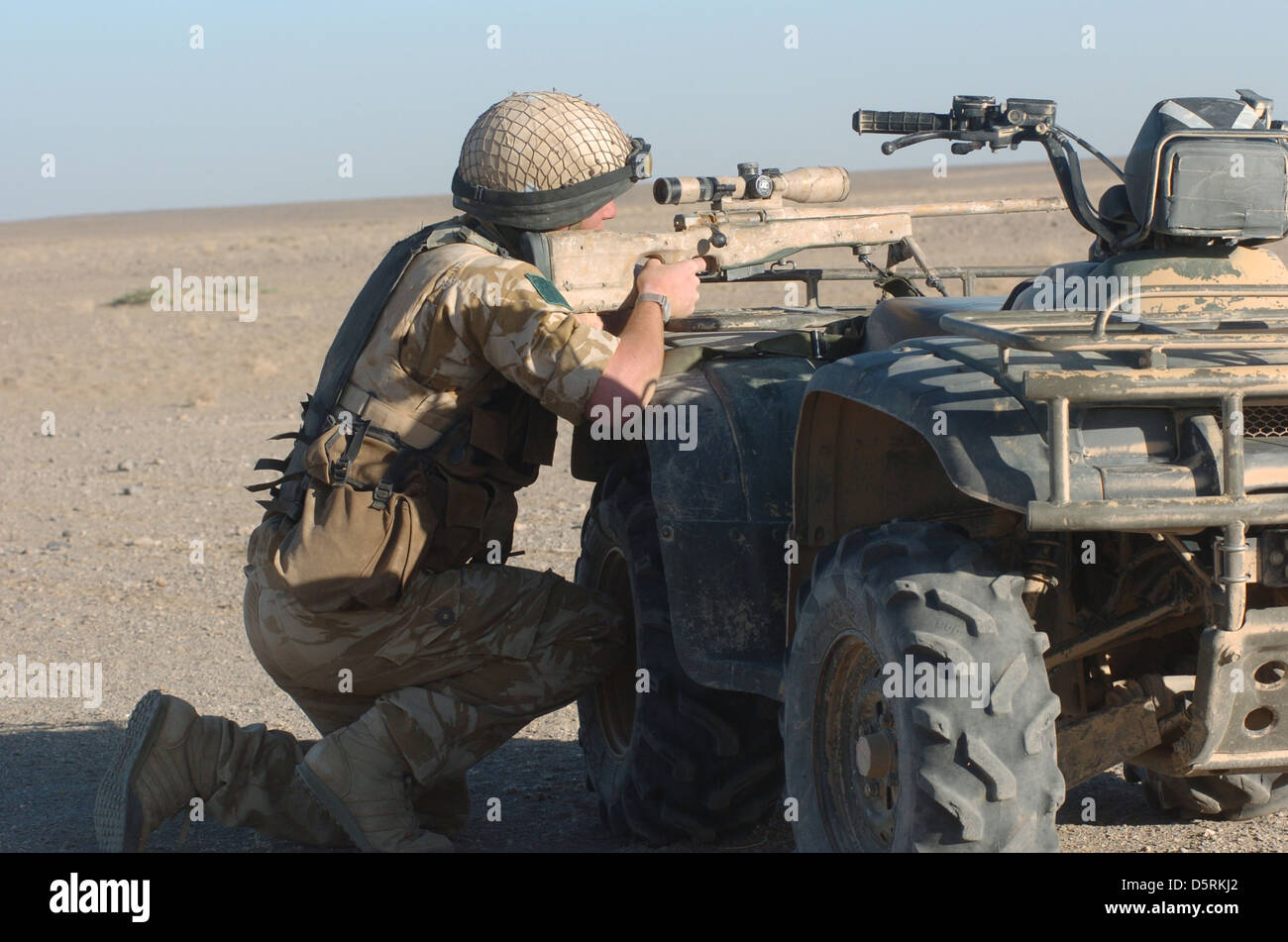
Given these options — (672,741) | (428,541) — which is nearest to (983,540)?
(672,741)

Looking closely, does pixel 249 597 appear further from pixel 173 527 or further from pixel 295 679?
pixel 173 527

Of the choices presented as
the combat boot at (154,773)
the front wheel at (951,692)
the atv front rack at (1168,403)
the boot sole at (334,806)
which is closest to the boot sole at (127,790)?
the combat boot at (154,773)

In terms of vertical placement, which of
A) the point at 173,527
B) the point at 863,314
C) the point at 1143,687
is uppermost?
the point at 863,314

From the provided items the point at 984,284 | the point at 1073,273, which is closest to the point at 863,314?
the point at 1073,273

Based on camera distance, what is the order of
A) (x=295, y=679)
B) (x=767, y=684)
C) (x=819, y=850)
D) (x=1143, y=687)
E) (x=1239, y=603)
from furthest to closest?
1. (x=295, y=679)
2. (x=767, y=684)
3. (x=819, y=850)
4. (x=1143, y=687)
5. (x=1239, y=603)

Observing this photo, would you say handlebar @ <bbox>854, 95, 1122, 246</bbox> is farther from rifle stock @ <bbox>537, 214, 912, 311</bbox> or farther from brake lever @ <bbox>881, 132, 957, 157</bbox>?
rifle stock @ <bbox>537, 214, 912, 311</bbox>

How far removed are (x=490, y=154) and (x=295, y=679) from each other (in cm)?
166

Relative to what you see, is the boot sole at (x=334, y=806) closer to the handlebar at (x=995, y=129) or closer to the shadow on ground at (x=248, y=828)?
the shadow on ground at (x=248, y=828)

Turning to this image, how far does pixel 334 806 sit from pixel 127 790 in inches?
22.8

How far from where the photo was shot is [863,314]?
16.3ft

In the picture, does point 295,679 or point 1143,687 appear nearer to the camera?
point 1143,687

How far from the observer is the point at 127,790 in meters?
4.49

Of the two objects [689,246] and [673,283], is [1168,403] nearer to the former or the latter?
[673,283]

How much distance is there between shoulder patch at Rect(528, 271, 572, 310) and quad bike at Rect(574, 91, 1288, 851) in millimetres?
374
